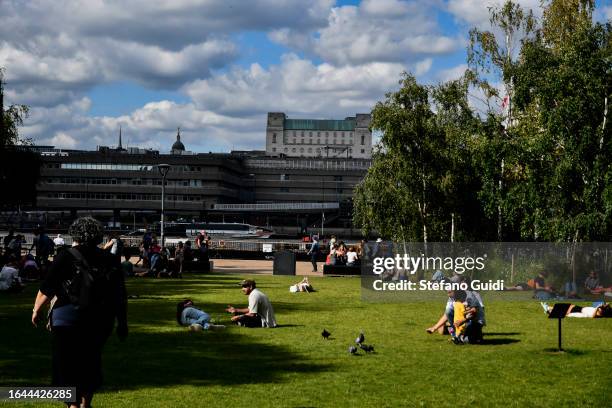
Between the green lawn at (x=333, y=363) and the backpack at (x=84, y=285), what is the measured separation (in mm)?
2927

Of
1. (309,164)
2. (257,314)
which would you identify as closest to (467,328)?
(257,314)

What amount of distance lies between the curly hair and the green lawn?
124 inches

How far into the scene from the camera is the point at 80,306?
289 inches

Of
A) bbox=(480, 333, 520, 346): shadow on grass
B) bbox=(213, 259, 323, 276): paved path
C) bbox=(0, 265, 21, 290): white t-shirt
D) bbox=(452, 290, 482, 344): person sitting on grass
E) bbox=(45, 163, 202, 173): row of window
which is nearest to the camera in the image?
bbox=(452, 290, 482, 344): person sitting on grass

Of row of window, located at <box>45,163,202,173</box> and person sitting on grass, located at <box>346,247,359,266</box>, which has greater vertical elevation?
row of window, located at <box>45,163,202,173</box>

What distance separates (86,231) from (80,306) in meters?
0.72

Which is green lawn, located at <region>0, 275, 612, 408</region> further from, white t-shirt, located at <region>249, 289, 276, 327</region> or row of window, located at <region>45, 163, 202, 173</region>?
row of window, located at <region>45, 163, 202, 173</region>

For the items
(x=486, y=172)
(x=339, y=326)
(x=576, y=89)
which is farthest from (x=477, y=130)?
(x=339, y=326)

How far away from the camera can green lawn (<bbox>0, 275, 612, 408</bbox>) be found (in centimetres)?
1086

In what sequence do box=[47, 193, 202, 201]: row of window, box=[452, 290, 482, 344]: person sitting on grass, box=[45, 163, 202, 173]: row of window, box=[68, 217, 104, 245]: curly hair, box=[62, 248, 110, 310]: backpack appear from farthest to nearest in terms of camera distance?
box=[45, 163, 202, 173]: row of window → box=[47, 193, 202, 201]: row of window → box=[452, 290, 482, 344]: person sitting on grass → box=[68, 217, 104, 245]: curly hair → box=[62, 248, 110, 310]: backpack

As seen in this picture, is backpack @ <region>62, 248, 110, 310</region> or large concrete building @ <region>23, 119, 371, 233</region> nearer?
backpack @ <region>62, 248, 110, 310</region>

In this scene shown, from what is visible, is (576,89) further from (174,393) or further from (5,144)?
(5,144)

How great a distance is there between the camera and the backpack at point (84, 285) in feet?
24.1

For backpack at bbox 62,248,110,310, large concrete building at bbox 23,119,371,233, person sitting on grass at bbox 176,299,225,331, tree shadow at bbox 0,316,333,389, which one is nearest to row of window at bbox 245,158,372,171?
large concrete building at bbox 23,119,371,233
